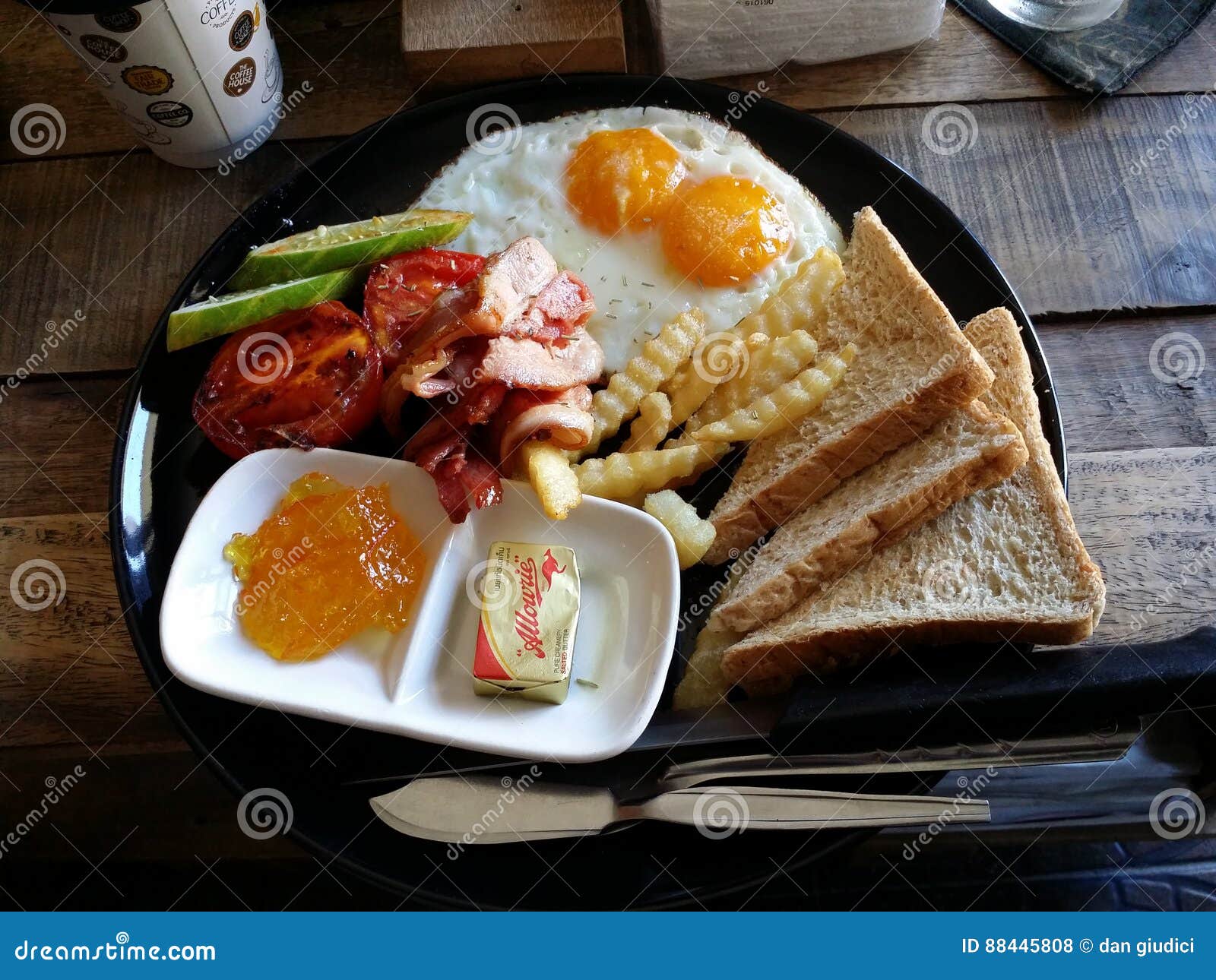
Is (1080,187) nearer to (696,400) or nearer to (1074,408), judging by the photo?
(1074,408)

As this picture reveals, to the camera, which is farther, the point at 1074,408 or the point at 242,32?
the point at 1074,408

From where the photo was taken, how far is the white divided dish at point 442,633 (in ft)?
7.81

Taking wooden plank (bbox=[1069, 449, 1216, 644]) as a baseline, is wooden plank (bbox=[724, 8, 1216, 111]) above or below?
above

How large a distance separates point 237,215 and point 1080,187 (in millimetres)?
3160

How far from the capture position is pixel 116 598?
117 inches

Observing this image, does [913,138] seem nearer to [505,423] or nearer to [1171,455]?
[1171,455]

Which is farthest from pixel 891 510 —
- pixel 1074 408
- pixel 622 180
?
pixel 622 180

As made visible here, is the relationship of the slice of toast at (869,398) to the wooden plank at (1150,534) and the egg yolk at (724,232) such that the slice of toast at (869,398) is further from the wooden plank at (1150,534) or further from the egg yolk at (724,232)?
the wooden plank at (1150,534)

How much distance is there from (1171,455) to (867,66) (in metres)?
1.88

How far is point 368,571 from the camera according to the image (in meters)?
2.55

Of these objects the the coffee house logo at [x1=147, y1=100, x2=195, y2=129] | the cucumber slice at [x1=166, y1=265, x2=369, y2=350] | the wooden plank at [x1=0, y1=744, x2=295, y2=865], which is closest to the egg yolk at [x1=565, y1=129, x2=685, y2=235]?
the cucumber slice at [x1=166, y1=265, x2=369, y2=350]

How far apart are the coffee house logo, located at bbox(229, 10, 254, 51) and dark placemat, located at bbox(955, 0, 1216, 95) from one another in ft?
8.99

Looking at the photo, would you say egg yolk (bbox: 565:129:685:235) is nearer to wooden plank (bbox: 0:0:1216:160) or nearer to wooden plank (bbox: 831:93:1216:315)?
wooden plank (bbox: 0:0:1216:160)

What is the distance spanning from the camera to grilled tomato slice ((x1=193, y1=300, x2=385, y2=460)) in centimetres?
271
